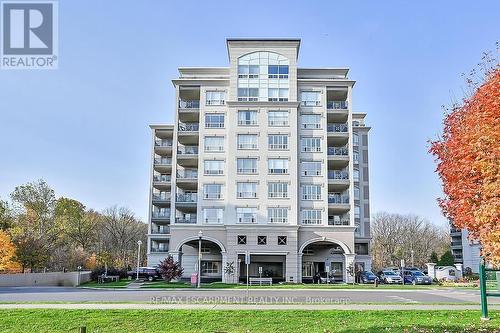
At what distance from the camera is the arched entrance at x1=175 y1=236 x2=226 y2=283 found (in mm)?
55487

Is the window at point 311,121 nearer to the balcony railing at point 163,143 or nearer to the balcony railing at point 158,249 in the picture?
the balcony railing at point 163,143

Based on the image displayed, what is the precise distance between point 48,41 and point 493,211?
1925 centimetres

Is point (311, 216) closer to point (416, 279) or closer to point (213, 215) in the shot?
point (213, 215)

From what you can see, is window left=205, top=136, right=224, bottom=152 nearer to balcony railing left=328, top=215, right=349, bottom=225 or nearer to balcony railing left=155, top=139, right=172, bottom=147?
balcony railing left=155, top=139, right=172, bottom=147

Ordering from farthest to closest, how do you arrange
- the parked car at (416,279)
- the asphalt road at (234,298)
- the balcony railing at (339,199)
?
1. the balcony railing at (339,199)
2. the parked car at (416,279)
3. the asphalt road at (234,298)

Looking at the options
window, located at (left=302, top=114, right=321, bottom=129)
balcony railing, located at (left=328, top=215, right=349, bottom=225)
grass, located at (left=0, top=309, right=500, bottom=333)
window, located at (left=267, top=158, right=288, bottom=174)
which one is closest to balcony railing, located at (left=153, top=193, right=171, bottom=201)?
window, located at (left=267, top=158, right=288, bottom=174)

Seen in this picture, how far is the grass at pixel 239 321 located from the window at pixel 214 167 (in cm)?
3704

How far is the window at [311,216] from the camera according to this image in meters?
53.2

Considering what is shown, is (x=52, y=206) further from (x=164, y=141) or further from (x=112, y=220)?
(x=112, y=220)

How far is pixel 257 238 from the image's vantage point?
51.7 meters

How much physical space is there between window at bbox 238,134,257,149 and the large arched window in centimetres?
427

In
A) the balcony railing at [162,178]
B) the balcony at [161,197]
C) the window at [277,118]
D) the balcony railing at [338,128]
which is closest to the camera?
the window at [277,118]

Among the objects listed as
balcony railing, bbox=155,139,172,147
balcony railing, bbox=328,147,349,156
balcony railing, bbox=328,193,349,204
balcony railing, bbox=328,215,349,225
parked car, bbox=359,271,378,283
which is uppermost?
balcony railing, bbox=155,139,172,147

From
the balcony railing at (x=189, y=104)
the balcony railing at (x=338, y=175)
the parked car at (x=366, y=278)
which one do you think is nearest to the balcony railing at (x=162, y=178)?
the balcony railing at (x=189, y=104)
